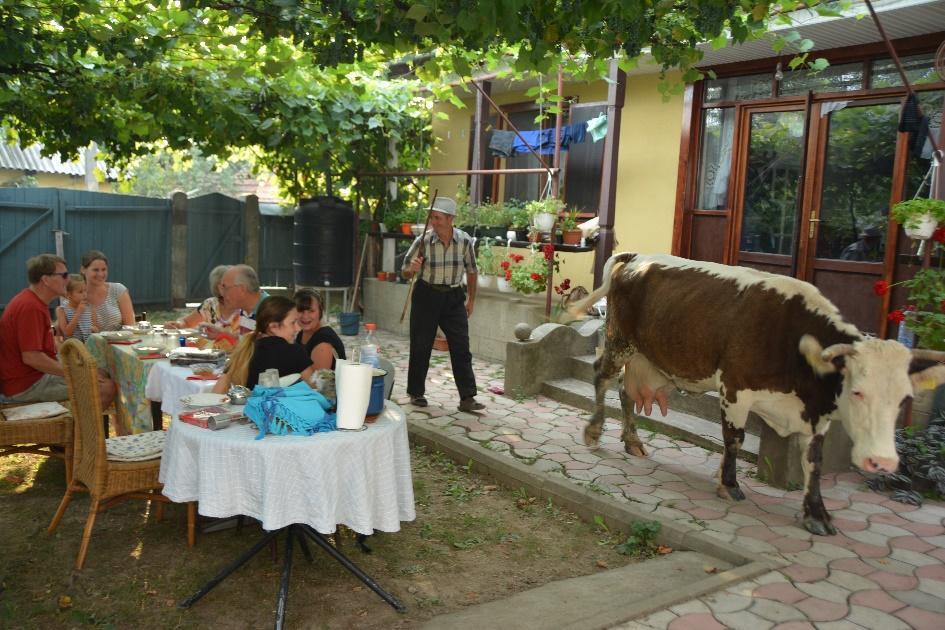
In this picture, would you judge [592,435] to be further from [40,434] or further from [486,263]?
[486,263]

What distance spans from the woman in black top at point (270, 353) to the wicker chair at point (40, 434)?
1.44m

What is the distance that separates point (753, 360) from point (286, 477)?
330cm

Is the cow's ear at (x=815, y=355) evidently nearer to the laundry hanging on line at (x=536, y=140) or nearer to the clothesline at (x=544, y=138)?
the clothesline at (x=544, y=138)

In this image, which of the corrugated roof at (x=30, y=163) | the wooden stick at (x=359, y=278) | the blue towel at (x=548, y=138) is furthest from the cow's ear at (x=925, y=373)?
the corrugated roof at (x=30, y=163)

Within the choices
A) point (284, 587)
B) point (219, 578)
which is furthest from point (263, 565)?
point (284, 587)

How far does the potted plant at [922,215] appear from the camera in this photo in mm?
6473

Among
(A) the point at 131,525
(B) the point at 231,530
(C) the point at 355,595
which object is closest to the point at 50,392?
(A) the point at 131,525

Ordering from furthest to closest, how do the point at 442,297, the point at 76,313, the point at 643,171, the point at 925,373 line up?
the point at 643,171 < the point at 442,297 < the point at 76,313 < the point at 925,373

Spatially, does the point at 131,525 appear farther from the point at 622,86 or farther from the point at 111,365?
the point at 622,86

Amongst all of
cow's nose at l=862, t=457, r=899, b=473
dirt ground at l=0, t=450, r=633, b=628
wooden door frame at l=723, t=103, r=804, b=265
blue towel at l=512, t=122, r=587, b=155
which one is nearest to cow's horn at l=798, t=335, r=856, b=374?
cow's nose at l=862, t=457, r=899, b=473

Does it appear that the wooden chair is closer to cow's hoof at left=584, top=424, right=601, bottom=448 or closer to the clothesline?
cow's hoof at left=584, top=424, right=601, bottom=448

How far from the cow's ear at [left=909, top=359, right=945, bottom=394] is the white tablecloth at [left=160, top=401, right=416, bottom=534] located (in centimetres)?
320

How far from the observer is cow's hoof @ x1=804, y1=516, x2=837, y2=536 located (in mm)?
4828

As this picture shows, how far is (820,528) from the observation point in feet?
15.9
